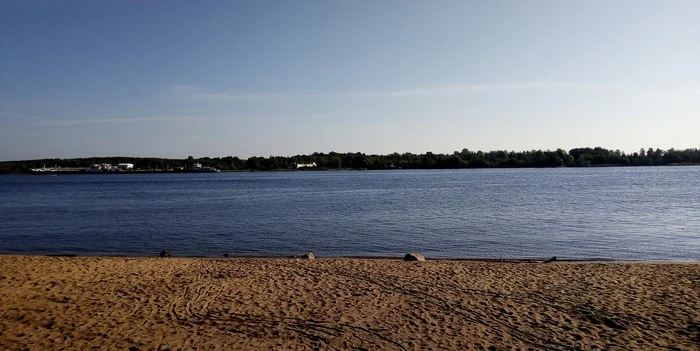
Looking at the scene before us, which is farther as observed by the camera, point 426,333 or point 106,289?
point 106,289

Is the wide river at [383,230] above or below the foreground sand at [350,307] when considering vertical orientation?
below

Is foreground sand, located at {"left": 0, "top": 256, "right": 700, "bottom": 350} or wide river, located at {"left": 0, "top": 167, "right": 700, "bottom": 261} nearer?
foreground sand, located at {"left": 0, "top": 256, "right": 700, "bottom": 350}

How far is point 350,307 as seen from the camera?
11078 millimetres

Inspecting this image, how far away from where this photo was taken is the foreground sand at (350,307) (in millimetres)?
8930

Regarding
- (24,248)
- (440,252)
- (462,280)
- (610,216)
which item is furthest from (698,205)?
(24,248)

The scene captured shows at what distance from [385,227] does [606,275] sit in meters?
16.1

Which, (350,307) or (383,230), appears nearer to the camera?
(350,307)

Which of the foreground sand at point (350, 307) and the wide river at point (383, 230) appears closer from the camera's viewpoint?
the foreground sand at point (350, 307)

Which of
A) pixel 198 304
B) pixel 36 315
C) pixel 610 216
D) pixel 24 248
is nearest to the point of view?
pixel 36 315

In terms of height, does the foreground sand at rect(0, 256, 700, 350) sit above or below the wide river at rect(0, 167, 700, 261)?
above

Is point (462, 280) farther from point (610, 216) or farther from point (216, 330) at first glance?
point (610, 216)

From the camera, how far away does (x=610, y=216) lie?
109 ft

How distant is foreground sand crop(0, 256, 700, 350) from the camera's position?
8930 millimetres

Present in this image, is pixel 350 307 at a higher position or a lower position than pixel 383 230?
higher
